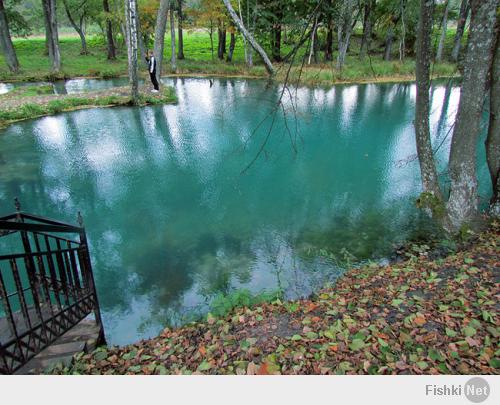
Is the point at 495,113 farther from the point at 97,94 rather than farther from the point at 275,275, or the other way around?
the point at 97,94

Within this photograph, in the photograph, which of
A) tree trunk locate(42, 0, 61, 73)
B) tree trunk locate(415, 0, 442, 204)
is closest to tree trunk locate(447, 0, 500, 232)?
tree trunk locate(415, 0, 442, 204)

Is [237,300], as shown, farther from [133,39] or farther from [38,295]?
[133,39]

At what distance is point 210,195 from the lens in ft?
28.1

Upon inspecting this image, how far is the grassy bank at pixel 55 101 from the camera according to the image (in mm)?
14344

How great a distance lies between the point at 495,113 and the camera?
596cm

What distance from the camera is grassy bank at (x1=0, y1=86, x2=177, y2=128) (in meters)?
Answer: 14.3

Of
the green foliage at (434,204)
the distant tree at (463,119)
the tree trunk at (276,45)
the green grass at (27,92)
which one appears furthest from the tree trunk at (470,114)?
the tree trunk at (276,45)

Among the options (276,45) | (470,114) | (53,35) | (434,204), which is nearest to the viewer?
(470,114)

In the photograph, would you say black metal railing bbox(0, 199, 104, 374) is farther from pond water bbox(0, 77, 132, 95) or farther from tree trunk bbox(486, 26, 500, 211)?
pond water bbox(0, 77, 132, 95)

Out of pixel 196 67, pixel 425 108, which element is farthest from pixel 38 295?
pixel 196 67

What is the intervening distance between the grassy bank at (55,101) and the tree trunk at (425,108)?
1352 cm

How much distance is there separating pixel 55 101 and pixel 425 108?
597 inches

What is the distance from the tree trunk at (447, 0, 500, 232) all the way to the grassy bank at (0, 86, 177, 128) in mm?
13989

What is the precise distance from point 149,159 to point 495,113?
859 cm
